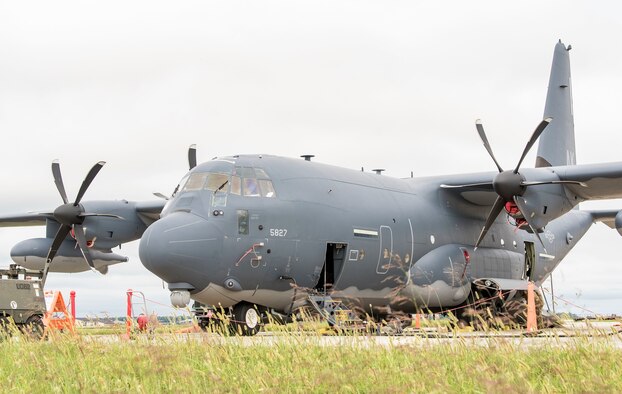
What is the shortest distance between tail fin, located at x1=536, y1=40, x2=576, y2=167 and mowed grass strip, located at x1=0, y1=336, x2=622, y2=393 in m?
20.7

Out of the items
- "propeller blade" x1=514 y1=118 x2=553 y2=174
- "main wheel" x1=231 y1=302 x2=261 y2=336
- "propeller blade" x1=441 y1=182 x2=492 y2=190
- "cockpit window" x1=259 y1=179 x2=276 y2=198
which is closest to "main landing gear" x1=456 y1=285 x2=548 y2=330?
"propeller blade" x1=441 y1=182 x2=492 y2=190

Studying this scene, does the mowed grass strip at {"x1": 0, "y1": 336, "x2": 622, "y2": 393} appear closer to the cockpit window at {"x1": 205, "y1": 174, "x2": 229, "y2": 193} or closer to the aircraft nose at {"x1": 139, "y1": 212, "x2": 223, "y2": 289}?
the aircraft nose at {"x1": 139, "y1": 212, "x2": 223, "y2": 289}

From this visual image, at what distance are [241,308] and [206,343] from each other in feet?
25.6

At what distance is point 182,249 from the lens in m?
16.0

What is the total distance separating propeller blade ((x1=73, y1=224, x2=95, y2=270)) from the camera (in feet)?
74.5

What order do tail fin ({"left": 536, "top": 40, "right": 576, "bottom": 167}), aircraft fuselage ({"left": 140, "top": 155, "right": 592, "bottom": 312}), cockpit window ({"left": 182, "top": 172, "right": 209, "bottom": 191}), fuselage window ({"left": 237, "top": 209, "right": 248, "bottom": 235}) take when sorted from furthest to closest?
tail fin ({"left": 536, "top": 40, "right": 576, "bottom": 167}), cockpit window ({"left": 182, "top": 172, "right": 209, "bottom": 191}), fuselage window ({"left": 237, "top": 209, "right": 248, "bottom": 235}), aircraft fuselage ({"left": 140, "top": 155, "right": 592, "bottom": 312})

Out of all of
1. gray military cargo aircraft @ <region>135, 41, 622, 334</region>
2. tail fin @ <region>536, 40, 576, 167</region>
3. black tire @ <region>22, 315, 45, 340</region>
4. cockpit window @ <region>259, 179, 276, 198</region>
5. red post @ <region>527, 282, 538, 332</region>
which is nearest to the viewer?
gray military cargo aircraft @ <region>135, 41, 622, 334</region>

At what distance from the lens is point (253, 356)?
9172mm

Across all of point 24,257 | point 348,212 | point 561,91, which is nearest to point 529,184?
point 348,212

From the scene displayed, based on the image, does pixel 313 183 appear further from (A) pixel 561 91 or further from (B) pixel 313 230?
(A) pixel 561 91

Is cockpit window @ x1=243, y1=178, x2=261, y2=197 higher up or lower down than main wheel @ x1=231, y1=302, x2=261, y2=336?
higher up

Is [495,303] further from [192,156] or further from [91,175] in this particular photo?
[91,175]

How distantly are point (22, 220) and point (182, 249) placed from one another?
12.7 m

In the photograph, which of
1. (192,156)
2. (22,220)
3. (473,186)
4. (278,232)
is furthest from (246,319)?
(22,220)
